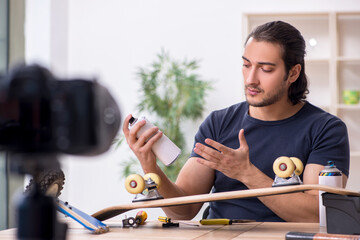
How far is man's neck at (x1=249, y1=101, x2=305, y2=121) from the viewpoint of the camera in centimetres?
200

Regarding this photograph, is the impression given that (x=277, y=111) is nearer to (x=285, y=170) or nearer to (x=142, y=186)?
(x=285, y=170)

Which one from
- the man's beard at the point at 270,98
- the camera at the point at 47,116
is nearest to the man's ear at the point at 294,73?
the man's beard at the point at 270,98

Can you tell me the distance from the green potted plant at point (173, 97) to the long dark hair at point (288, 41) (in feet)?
7.28

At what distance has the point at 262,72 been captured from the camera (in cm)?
195

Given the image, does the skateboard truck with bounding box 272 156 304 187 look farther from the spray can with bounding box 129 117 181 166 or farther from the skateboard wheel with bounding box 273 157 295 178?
the spray can with bounding box 129 117 181 166

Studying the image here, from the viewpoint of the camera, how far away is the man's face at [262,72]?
6.33ft

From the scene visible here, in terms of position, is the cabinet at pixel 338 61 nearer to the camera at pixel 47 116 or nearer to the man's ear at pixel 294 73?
the man's ear at pixel 294 73

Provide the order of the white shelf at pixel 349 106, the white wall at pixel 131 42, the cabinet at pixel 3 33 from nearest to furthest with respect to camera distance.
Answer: the cabinet at pixel 3 33 < the white shelf at pixel 349 106 < the white wall at pixel 131 42

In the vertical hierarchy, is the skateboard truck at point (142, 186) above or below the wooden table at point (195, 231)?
above

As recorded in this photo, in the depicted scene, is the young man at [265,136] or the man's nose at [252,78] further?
the man's nose at [252,78]

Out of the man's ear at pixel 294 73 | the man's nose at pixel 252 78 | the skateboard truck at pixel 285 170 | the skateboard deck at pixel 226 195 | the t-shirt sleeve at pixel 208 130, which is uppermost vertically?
the man's ear at pixel 294 73

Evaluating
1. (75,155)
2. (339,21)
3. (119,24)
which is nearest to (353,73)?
(339,21)

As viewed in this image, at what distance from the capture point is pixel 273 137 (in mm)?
1941

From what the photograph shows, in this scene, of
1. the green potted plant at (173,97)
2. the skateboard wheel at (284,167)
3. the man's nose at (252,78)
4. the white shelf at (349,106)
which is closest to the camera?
the skateboard wheel at (284,167)
